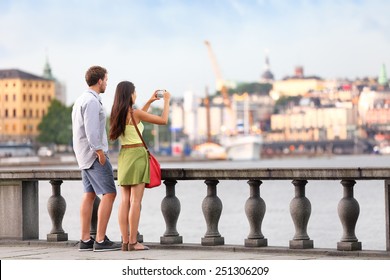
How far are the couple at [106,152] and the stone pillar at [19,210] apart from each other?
167 cm

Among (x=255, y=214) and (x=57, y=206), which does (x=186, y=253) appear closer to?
(x=255, y=214)

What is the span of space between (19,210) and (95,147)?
218 cm

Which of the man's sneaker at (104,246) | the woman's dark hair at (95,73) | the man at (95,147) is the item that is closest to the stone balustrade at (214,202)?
the man's sneaker at (104,246)

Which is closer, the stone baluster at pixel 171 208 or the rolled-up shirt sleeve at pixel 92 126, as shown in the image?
the rolled-up shirt sleeve at pixel 92 126

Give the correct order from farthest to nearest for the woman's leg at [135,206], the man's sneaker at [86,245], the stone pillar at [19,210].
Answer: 1. the stone pillar at [19,210]
2. the man's sneaker at [86,245]
3. the woman's leg at [135,206]

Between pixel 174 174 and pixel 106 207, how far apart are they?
1.03m

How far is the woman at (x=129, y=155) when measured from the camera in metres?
13.1

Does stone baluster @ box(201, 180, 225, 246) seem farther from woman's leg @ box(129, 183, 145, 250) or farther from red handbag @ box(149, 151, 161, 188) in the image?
woman's leg @ box(129, 183, 145, 250)

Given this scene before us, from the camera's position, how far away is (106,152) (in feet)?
44.2

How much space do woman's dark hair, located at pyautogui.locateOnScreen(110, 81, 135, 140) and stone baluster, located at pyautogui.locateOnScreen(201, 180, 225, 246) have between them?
4.31 feet

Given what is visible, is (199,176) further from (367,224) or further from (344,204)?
(367,224)

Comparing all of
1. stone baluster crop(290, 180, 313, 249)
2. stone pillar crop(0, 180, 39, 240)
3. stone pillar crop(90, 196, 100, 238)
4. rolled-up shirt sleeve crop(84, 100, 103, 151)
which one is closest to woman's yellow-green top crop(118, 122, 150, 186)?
rolled-up shirt sleeve crop(84, 100, 103, 151)

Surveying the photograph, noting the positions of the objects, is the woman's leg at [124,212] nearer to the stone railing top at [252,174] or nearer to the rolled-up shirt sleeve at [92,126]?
the rolled-up shirt sleeve at [92,126]

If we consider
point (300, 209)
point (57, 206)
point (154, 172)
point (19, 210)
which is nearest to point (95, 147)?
point (154, 172)
